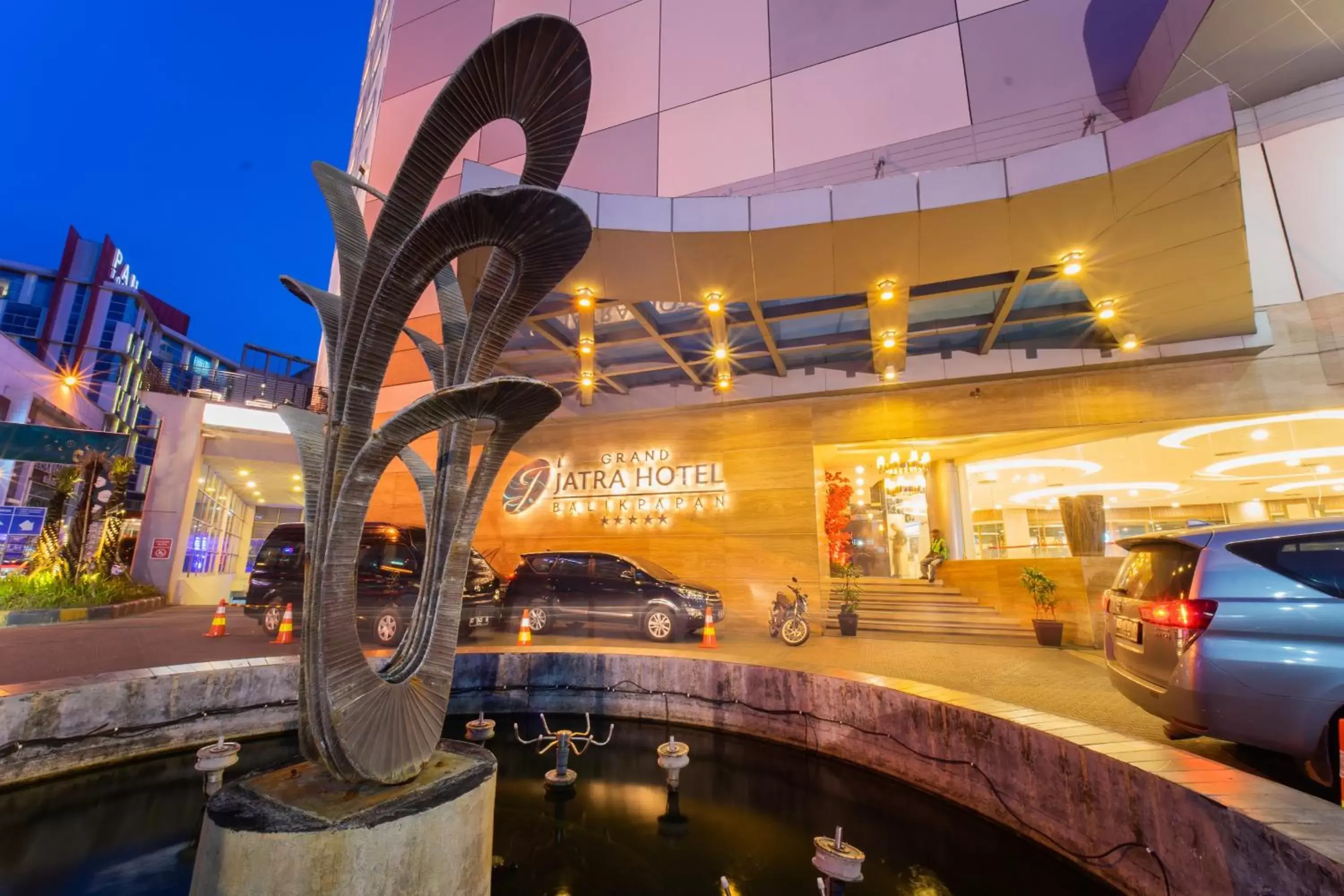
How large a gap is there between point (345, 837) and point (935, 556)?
573 inches

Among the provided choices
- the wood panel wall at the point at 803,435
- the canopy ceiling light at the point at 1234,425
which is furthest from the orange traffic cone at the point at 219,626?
the canopy ceiling light at the point at 1234,425

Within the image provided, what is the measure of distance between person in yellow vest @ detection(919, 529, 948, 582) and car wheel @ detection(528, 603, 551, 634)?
9359 mm

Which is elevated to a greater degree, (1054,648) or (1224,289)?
(1224,289)

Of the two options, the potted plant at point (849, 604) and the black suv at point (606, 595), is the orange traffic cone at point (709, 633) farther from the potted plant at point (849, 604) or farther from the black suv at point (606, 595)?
the potted plant at point (849, 604)

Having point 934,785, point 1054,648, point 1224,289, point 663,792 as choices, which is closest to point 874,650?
point 1054,648

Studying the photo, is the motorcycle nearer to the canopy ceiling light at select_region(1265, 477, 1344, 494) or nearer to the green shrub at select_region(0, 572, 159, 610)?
the canopy ceiling light at select_region(1265, 477, 1344, 494)

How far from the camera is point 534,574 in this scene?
10.5 metres

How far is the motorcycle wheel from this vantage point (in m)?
9.58

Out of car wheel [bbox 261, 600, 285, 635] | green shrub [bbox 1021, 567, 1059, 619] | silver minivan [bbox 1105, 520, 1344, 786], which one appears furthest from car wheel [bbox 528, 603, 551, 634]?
green shrub [bbox 1021, 567, 1059, 619]

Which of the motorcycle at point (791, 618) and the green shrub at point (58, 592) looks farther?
the green shrub at point (58, 592)

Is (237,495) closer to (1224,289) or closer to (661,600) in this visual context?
(661,600)

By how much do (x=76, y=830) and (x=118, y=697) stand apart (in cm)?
142

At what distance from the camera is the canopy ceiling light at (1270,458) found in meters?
10.2

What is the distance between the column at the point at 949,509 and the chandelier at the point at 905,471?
1.50 feet
